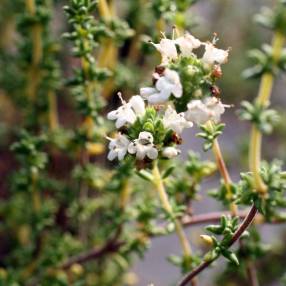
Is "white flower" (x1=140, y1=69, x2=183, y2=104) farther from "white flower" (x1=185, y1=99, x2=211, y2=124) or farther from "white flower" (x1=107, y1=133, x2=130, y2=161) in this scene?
"white flower" (x1=107, y1=133, x2=130, y2=161)

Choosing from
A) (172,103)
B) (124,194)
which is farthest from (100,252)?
(172,103)

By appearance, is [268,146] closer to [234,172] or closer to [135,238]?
[234,172]

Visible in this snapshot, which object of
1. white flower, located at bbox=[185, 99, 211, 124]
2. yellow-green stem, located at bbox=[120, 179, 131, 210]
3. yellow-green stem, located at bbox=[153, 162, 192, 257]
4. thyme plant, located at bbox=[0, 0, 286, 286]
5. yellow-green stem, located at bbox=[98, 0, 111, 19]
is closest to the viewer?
white flower, located at bbox=[185, 99, 211, 124]

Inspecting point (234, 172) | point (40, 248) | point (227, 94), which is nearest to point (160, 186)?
point (40, 248)

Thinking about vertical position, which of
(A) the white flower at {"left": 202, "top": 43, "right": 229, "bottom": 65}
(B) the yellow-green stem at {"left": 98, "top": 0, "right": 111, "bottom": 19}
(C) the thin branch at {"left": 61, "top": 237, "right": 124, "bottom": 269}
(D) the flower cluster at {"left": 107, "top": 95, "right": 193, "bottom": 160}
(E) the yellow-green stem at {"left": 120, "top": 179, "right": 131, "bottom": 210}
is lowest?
(C) the thin branch at {"left": 61, "top": 237, "right": 124, "bottom": 269}

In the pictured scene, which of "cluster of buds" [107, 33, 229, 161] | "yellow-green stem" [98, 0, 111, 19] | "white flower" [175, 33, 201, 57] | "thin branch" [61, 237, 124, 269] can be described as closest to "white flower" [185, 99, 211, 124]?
"cluster of buds" [107, 33, 229, 161]

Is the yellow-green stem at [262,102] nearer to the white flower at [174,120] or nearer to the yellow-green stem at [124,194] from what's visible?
the white flower at [174,120]

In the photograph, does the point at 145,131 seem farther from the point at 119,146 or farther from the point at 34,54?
the point at 34,54
